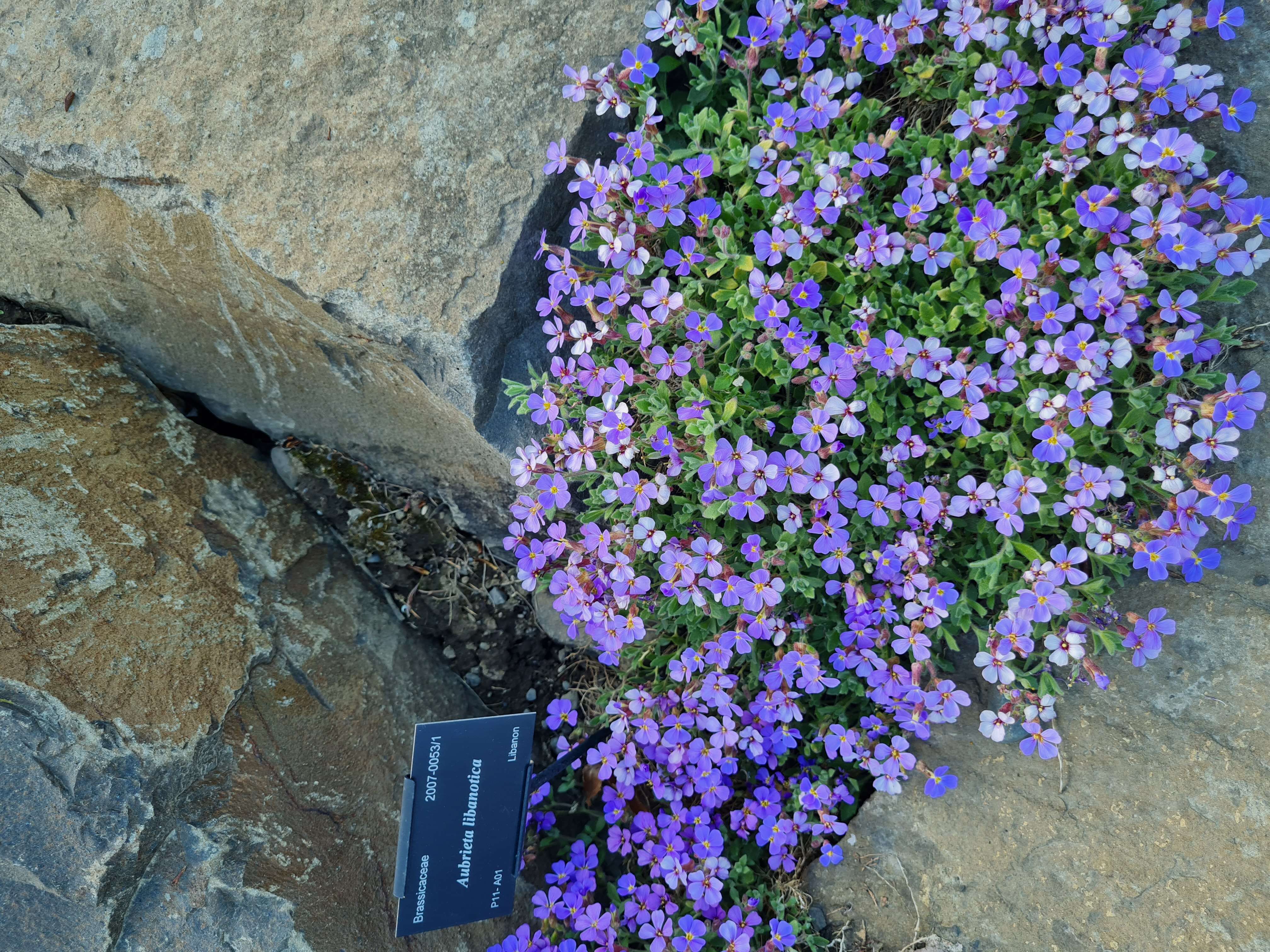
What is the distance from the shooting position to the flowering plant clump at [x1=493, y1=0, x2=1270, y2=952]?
8.18ft

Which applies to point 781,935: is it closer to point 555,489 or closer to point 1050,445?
point 555,489

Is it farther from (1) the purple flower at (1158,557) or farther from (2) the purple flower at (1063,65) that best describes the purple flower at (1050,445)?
(2) the purple flower at (1063,65)

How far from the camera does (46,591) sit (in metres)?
2.78

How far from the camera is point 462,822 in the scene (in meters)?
2.85

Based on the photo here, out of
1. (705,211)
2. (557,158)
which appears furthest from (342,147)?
(705,211)

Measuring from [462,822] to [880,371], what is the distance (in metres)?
2.06

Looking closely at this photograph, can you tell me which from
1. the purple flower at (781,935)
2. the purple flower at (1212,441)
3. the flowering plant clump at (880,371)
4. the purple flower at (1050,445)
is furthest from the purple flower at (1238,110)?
the purple flower at (781,935)

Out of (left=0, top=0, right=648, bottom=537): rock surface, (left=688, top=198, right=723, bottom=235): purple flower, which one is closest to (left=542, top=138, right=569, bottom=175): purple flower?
(left=0, top=0, right=648, bottom=537): rock surface

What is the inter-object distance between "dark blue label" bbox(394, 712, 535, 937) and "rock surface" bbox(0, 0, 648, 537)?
113cm

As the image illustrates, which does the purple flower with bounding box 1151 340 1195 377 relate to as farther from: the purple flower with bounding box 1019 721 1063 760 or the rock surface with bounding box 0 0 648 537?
the rock surface with bounding box 0 0 648 537

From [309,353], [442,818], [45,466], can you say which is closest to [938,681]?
[442,818]

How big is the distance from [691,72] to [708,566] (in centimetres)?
178

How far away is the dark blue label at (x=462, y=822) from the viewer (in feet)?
9.04

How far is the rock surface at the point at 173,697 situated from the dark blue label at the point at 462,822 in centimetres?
39
